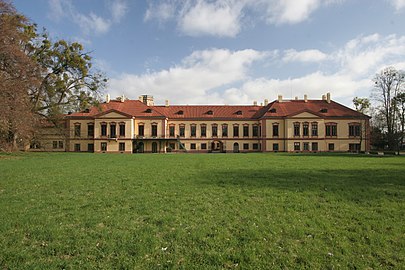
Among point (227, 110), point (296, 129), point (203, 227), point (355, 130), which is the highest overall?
point (227, 110)

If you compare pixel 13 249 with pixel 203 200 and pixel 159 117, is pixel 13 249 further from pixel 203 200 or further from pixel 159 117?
pixel 159 117

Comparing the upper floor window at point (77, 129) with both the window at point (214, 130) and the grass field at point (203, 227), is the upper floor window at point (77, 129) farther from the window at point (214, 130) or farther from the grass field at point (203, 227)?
the grass field at point (203, 227)

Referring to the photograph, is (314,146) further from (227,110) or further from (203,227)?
(203,227)

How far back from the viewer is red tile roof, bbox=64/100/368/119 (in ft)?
163

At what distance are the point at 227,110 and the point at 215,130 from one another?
17.5 ft

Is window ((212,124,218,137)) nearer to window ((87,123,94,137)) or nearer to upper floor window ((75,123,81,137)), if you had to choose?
window ((87,123,94,137))

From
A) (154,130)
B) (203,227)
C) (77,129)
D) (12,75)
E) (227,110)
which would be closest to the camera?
(203,227)

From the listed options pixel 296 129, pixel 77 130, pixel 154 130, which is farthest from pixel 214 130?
pixel 77 130

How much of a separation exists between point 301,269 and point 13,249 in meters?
4.87

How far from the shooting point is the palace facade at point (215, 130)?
48.4 m

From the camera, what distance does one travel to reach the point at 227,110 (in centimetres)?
5412

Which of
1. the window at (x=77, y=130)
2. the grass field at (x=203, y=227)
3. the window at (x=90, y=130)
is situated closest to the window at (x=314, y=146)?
the window at (x=90, y=130)

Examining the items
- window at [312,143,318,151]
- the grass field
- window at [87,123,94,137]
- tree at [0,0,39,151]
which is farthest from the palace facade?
the grass field

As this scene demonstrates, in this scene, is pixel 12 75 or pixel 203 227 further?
pixel 12 75
